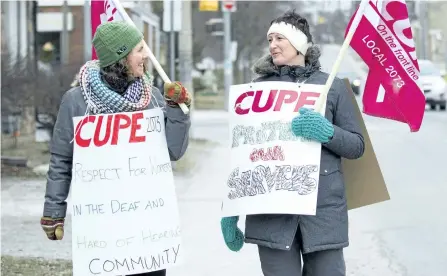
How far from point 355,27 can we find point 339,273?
119cm

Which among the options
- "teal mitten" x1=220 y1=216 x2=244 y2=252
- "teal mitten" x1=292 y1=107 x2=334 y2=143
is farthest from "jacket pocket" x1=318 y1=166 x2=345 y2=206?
"teal mitten" x1=220 y1=216 x2=244 y2=252

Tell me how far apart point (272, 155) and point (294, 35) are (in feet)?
1.86

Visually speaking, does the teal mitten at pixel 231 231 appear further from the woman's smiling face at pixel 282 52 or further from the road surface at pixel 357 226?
the road surface at pixel 357 226

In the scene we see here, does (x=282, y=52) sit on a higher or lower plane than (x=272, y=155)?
higher

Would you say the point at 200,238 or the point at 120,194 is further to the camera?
the point at 200,238

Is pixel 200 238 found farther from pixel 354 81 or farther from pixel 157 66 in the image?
pixel 157 66

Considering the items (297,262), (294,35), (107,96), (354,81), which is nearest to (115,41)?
(107,96)

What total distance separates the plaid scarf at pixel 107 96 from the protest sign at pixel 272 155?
462 millimetres

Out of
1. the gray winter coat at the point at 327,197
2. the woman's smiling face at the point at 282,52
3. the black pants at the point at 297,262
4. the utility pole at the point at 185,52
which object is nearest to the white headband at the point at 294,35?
the woman's smiling face at the point at 282,52

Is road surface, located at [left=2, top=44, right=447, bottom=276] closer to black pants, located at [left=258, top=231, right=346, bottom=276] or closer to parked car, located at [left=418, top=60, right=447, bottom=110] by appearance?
black pants, located at [left=258, top=231, right=346, bottom=276]

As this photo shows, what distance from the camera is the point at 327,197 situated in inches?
179

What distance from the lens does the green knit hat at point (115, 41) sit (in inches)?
180

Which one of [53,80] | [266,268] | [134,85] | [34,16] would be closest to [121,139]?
[134,85]

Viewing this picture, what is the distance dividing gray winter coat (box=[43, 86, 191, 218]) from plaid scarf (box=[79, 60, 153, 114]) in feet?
0.17
